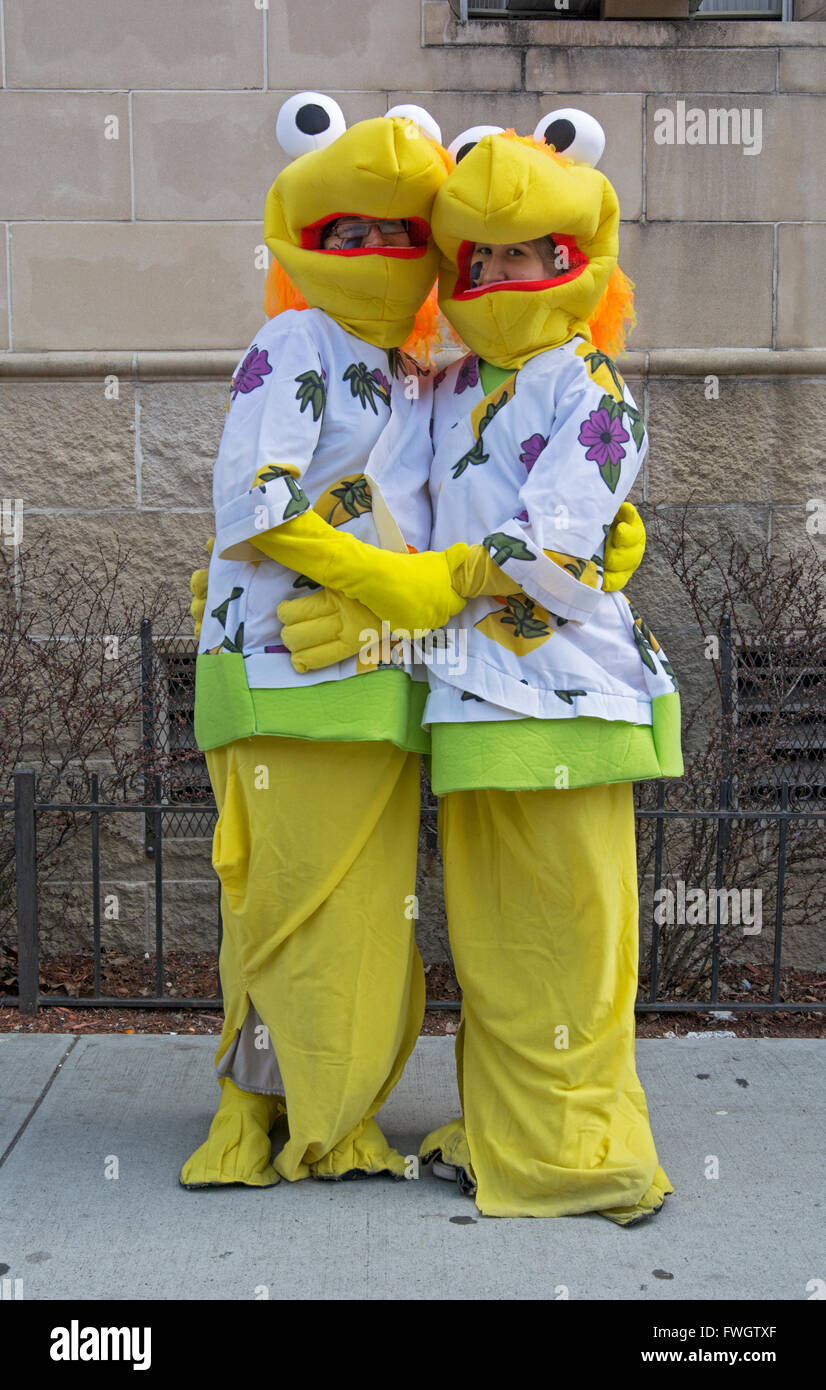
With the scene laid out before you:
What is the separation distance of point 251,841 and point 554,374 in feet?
4.11

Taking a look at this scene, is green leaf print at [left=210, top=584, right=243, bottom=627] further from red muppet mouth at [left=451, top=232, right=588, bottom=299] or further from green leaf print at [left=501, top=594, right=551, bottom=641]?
red muppet mouth at [left=451, top=232, right=588, bottom=299]

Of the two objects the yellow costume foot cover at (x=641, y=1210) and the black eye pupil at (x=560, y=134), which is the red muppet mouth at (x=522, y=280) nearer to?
the black eye pupil at (x=560, y=134)

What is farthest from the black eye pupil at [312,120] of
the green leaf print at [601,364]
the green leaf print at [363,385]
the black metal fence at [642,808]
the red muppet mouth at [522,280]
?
the black metal fence at [642,808]

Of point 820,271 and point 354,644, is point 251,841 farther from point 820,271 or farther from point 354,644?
point 820,271

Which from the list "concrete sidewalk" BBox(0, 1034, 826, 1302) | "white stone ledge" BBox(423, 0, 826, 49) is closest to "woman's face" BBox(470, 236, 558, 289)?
"concrete sidewalk" BBox(0, 1034, 826, 1302)

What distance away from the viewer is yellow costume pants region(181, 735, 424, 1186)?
2.86 metres

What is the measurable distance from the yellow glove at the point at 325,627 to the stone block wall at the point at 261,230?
2.63 meters

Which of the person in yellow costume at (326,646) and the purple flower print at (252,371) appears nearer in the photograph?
the person in yellow costume at (326,646)

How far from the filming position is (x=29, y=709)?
16.7 ft

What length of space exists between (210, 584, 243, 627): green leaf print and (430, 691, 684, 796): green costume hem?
54 centimetres

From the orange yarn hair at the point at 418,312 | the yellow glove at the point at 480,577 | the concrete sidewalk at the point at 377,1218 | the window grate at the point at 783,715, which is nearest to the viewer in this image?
the concrete sidewalk at the point at 377,1218

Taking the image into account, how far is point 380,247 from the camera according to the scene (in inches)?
109

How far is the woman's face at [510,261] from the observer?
2766 millimetres

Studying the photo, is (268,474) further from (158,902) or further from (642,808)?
(642,808)
